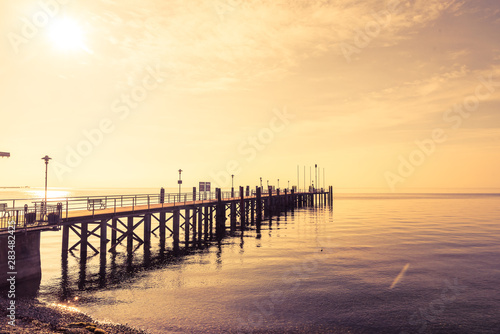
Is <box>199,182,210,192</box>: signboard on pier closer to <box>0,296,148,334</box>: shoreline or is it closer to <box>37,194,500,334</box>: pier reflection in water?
<box>37,194,500,334</box>: pier reflection in water

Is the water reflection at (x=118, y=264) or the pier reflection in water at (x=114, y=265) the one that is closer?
the pier reflection in water at (x=114, y=265)

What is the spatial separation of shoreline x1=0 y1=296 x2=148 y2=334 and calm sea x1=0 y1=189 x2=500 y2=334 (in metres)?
0.72

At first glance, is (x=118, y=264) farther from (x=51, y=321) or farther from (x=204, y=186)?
(x=204, y=186)

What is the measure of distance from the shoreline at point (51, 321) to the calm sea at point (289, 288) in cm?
72

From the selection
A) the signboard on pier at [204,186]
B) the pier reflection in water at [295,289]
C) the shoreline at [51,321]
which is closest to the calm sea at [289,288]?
the pier reflection in water at [295,289]

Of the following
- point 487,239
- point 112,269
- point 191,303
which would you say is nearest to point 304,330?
point 191,303

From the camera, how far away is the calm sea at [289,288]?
13578 millimetres

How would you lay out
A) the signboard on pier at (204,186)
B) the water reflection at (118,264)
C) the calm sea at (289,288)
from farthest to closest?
the signboard on pier at (204,186)
the water reflection at (118,264)
the calm sea at (289,288)

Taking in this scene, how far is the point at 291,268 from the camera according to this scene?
2234cm

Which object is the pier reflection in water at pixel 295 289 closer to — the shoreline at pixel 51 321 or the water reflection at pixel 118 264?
the water reflection at pixel 118 264

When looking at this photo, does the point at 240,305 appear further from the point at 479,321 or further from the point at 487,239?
the point at 487,239

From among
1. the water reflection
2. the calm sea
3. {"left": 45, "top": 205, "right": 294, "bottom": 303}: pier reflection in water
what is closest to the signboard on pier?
{"left": 45, "top": 205, "right": 294, "bottom": 303}: pier reflection in water

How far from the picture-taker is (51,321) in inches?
479

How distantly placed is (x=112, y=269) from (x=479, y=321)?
19.4 meters
